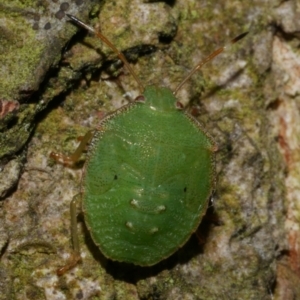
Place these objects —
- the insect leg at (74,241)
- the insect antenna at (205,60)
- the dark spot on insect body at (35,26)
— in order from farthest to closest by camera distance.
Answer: the insect antenna at (205,60) < the insect leg at (74,241) < the dark spot on insect body at (35,26)

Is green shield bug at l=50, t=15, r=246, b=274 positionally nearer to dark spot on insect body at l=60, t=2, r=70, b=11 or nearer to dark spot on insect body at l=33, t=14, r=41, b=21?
dark spot on insect body at l=60, t=2, r=70, b=11

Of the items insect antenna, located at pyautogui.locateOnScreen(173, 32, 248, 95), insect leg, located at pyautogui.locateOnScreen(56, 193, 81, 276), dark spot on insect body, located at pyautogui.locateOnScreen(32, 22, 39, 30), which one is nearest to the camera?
dark spot on insect body, located at pyautogui.locateOnScreen(32, 22, 39, 30)

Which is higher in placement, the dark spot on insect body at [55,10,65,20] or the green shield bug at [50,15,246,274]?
the dark spot on insect body at [55,10,65,20]

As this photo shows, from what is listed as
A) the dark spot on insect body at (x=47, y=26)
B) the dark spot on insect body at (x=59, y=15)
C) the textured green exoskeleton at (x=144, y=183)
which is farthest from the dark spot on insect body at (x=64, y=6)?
the textured green exoskeleton at (x=144, y=183)

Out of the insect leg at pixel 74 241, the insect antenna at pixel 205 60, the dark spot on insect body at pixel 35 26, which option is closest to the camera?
the dark spot on insect body at pixel 35 26

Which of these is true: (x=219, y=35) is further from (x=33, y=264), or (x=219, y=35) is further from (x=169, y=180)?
(x=33, y=264)

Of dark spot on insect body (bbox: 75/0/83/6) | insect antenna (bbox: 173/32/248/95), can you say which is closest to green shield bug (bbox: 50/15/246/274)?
dark spot on insect body (bbox: 75/0/83/6)

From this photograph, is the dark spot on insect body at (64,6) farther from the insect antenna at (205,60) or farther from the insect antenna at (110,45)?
the insect antenna at (205,60)

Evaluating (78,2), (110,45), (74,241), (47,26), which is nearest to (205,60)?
(110,45)

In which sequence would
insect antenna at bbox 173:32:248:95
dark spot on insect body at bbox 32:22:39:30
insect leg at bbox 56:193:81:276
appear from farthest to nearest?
insect antenna at bbox 173:32:248:95, insect leg at bbox 56:193:81:276, dark spot on insect body at bbox 32:22:39:30
